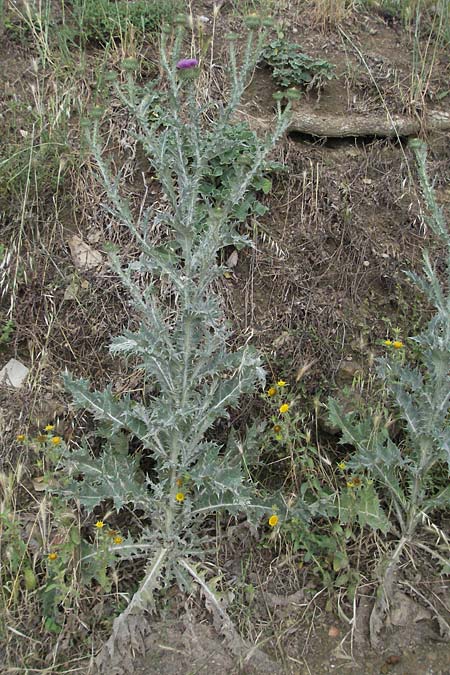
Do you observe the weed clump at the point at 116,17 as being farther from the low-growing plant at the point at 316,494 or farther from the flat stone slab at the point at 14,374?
the low-growing plant at the point at 316,494

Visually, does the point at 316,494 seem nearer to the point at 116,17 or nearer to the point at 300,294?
the point at 300,294

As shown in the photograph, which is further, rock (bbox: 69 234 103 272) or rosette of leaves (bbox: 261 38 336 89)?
rosette of leaves (bbox: 261 38 336 89)

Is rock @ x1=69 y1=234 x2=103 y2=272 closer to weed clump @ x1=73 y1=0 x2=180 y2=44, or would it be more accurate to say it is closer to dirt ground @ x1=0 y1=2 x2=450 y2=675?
dirt ground @ x1=0 y1=2 x2=450 y2=675

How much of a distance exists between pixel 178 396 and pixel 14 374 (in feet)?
3.35

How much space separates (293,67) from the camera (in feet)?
13.7

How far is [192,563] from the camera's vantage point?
2.98m

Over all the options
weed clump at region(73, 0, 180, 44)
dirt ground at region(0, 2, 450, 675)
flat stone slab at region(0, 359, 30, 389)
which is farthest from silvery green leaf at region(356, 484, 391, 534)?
weed clump at region(73, 0, 180, 44)

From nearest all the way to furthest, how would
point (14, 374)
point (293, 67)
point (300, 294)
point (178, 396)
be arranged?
point (178, 396)
point (14, 374)
point (300, 294)
point (293, 67)

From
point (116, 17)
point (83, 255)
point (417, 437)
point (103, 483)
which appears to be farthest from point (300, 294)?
point (116, 17)

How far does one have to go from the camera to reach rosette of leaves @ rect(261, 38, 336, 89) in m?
4.16

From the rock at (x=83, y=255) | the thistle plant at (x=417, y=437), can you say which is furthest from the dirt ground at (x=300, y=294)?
the thistle plant at (x=417, y=437)

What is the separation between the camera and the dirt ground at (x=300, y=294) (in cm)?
284

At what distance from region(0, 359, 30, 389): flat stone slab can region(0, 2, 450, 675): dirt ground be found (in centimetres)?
5

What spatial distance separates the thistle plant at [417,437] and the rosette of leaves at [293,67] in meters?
1.52
